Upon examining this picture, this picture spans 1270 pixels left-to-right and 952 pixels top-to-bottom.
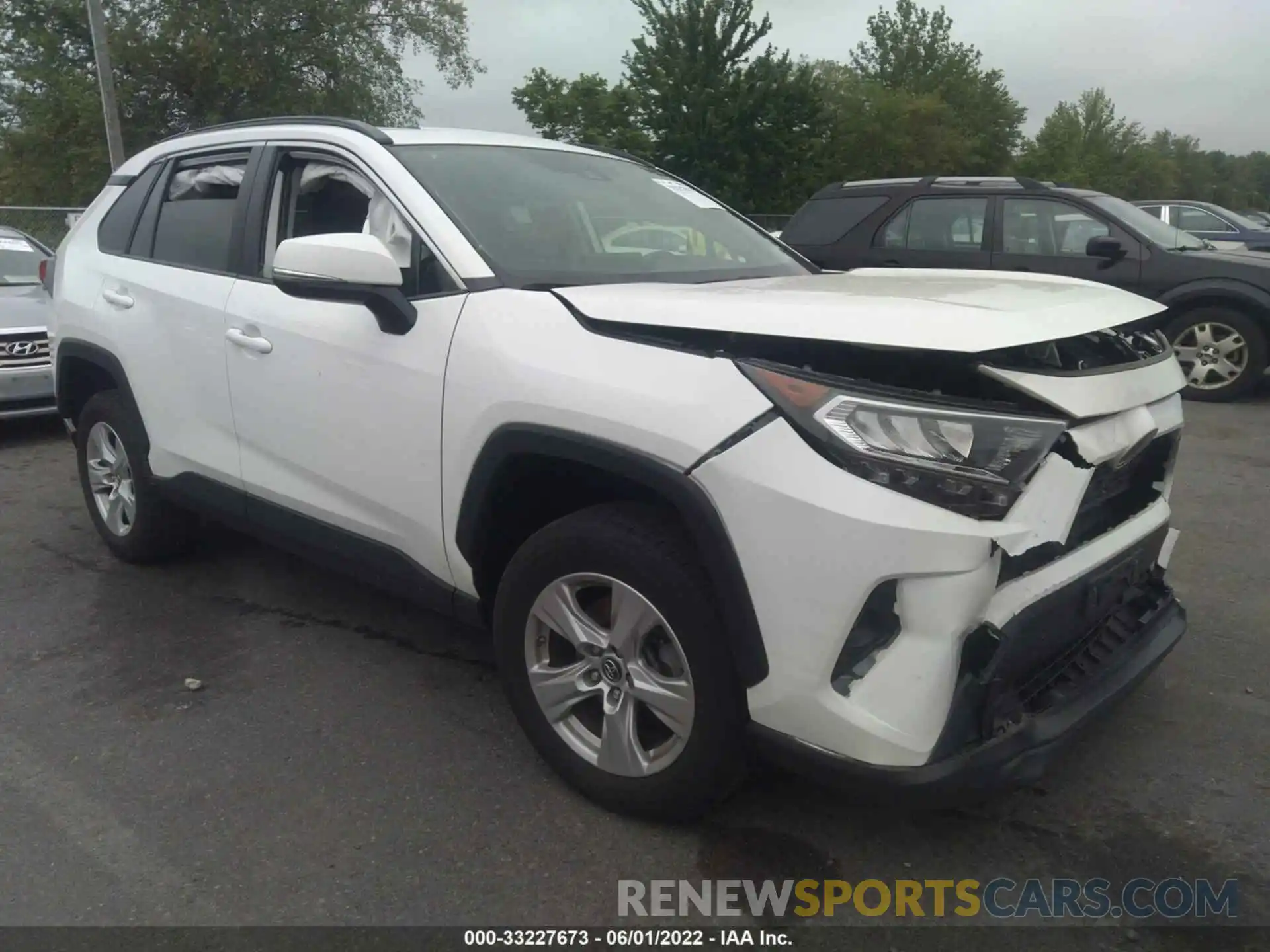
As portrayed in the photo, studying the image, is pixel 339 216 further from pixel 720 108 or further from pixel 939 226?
pixel 720 108

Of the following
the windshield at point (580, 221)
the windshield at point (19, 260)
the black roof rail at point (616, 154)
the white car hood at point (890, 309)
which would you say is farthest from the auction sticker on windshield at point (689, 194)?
the windshield at point (19, 260)

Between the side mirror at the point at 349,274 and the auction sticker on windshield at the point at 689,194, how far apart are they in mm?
1357

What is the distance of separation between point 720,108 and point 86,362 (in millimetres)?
30254

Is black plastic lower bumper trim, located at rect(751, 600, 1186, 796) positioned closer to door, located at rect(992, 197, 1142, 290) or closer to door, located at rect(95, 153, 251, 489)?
door, located at rect(95, 153, 251, 489)

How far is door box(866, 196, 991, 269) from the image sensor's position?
9023 mm

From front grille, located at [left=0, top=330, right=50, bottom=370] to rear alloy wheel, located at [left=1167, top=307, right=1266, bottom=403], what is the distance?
8.47 meters

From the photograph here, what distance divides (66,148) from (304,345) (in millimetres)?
31172

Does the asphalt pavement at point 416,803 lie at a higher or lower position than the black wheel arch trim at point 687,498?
lower

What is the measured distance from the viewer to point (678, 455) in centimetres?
229

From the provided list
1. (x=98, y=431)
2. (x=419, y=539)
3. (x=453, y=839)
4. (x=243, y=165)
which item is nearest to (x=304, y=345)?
(x=419, y=539)

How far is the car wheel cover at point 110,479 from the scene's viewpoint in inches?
176

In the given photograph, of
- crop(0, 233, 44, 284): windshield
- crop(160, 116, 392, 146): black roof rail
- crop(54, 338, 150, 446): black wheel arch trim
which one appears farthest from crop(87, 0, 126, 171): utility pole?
crop(160, 116, 392, 146): black roof rail

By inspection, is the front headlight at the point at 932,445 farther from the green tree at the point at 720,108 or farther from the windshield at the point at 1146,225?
the green tree at the point at 720,108

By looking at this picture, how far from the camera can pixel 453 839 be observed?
2650 mm
